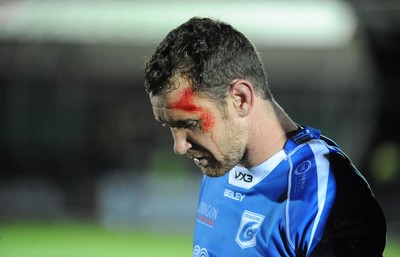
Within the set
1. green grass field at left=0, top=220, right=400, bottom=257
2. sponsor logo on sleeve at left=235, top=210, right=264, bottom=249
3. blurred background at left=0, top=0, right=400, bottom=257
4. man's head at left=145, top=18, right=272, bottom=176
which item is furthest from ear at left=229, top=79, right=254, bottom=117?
green grass field at left=0, top=220, right=400, bottom=257

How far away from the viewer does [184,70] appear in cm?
140

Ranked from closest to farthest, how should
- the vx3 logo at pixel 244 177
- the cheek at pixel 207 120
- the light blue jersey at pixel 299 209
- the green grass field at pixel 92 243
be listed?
the light blue jersey at pixel 299 209
the cheek at pixel 207 120
the vx3 logo at pixel 244 177
the green grass field at pixel 92 243

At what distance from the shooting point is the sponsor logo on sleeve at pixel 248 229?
1.47 m

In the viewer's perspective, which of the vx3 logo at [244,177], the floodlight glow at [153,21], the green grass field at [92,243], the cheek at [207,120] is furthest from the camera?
the green grass field at [92,243]

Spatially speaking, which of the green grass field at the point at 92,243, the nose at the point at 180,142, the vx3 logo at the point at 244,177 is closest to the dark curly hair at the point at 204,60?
the nose at the point at 180,142

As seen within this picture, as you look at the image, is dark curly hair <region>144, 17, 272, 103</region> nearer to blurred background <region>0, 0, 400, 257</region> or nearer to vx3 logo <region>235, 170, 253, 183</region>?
vx3 logo <region>235, 170, 253, 183</region>

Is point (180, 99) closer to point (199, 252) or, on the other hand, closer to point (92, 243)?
point (199, 252)

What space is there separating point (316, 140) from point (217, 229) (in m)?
0.33

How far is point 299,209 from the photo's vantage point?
1375 mm

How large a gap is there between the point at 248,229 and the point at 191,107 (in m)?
0.30

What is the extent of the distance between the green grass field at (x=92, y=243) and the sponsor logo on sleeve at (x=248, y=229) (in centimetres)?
389

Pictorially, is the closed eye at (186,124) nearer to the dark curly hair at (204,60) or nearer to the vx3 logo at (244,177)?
the dark curly hair at (204,60)

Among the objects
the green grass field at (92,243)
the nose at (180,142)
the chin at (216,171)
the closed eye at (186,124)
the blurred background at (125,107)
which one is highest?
the blurred background at (125,107)

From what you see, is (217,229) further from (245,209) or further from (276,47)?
(276,47)
